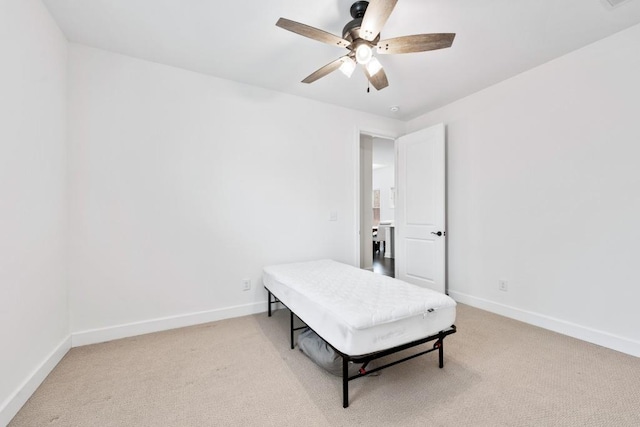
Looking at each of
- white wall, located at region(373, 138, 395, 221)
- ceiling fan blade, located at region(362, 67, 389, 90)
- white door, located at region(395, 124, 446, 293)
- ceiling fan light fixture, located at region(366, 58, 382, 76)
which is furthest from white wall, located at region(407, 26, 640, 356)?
white wall, located at region(373, 138, 395, 221)

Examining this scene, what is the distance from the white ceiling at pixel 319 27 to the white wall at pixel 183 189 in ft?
1.01

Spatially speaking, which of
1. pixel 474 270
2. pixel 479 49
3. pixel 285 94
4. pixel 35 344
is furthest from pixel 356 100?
pixel 35 344

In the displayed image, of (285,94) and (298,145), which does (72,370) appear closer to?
(298,145)

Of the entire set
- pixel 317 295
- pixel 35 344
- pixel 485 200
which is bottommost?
pixel 35 344

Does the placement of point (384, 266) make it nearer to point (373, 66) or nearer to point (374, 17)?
point (373, 66)

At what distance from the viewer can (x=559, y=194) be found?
2.47m

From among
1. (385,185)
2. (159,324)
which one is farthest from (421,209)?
(385,185)

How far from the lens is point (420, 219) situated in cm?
358

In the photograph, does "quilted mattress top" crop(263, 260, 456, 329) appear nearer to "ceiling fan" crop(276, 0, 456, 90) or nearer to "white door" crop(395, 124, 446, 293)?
"white door" crop(395, 124, 446, 293)

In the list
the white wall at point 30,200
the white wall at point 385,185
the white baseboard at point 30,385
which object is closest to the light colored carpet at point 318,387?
the white baseboard at point 30,385

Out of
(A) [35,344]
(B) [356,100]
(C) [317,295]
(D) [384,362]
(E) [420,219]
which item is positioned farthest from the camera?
(E) [420,219]

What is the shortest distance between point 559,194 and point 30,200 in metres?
4.12

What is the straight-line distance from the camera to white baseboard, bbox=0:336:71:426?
137cm

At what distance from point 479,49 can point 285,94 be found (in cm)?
198
